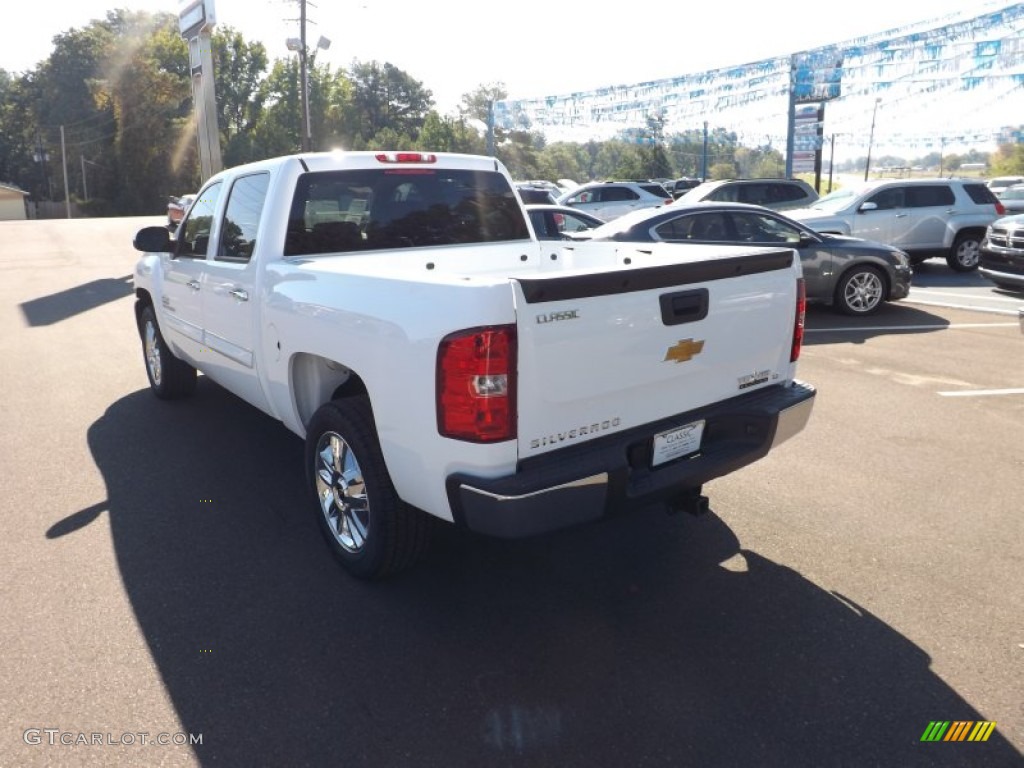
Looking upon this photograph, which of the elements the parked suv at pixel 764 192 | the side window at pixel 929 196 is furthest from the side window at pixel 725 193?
the side window at pixel 929 196

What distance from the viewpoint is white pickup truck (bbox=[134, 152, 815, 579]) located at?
8.99ft

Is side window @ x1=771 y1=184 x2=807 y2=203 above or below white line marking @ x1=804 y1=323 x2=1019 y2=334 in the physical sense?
above

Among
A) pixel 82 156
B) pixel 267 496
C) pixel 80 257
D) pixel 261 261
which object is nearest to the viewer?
pixel 261 261

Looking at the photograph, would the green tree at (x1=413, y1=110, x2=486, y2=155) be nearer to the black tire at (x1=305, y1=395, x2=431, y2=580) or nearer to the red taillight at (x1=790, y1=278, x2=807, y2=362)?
the red taillight at (x1=790, y1=278, x2=807, y2=362)

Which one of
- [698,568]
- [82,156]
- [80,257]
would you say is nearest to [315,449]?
[698,568]

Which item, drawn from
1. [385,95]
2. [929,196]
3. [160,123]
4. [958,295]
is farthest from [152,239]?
[385,95]

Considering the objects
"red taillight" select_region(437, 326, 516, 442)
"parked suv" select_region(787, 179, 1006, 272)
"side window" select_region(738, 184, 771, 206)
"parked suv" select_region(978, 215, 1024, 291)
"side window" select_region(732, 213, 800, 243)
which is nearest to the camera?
"red taillight" select_region(437, 326, 516, 442)

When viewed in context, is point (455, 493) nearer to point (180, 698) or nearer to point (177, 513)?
point (180, 698)

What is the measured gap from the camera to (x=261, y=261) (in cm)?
412

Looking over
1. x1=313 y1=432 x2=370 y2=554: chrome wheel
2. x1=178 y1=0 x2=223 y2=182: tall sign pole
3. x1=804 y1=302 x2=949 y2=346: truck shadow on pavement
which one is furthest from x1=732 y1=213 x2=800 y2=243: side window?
x1=178 y1=0 x2=223 y2=182: tall sign pole

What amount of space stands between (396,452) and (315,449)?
801 millimetres

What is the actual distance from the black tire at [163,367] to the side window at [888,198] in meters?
12.7

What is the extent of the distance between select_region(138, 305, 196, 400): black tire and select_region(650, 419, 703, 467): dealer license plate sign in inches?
182

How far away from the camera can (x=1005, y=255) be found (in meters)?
10.8
